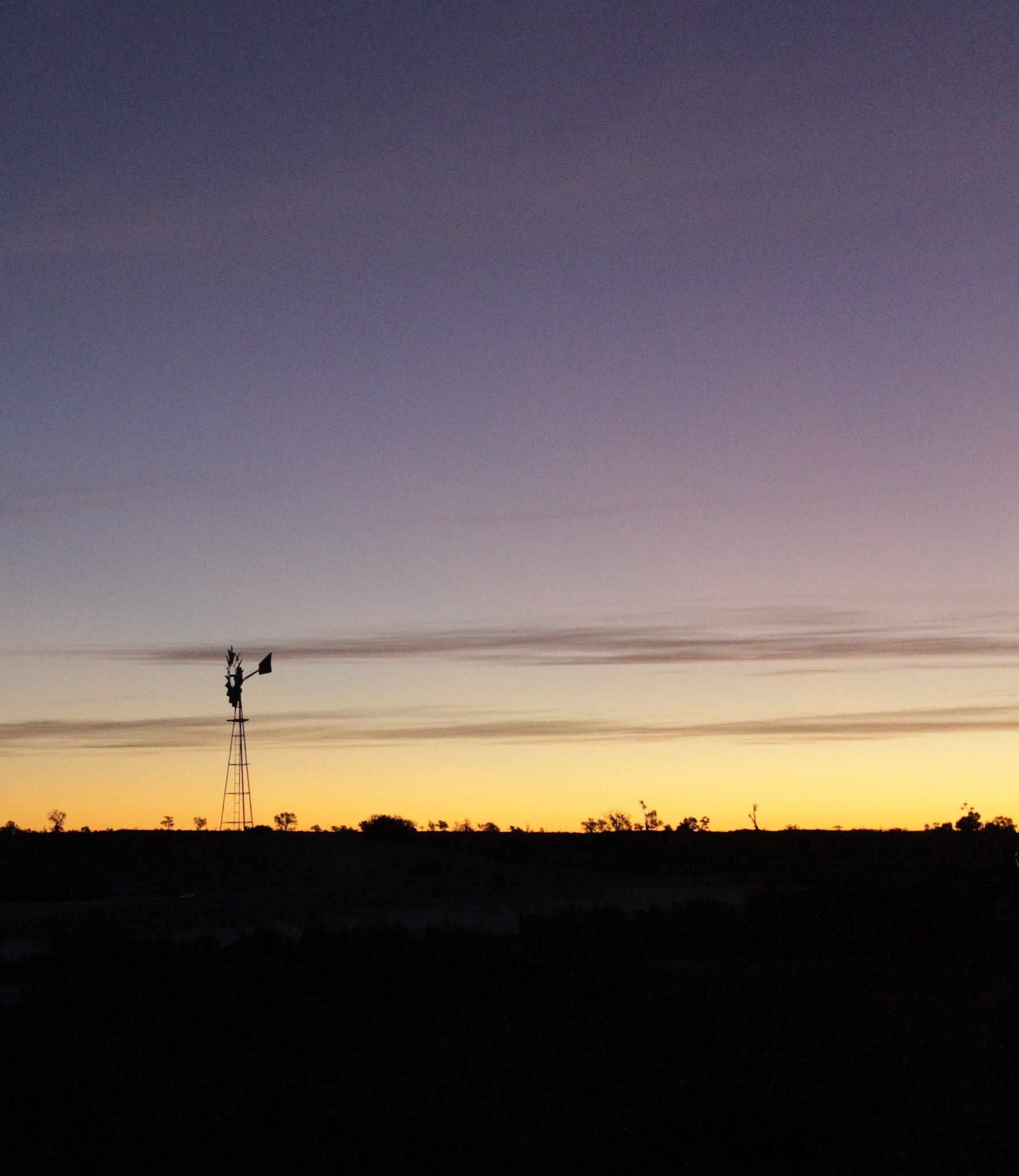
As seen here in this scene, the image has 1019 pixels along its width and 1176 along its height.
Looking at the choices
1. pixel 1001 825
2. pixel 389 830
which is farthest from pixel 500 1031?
pixel 1001 825

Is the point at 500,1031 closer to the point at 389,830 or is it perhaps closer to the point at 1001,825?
the point at 389,830

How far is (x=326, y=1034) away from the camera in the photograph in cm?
1652

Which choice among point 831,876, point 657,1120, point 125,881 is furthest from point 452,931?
point 831,876

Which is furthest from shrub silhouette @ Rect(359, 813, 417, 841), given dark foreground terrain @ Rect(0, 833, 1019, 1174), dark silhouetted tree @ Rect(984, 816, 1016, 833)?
dark silhouetted tree @ Rect(984, 816, 1016, 833)

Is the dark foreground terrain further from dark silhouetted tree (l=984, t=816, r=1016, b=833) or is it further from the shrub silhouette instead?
dark silhouetted tree (l=984, t=816, r=1016, b=833)

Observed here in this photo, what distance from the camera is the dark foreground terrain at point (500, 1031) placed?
10.6 metres

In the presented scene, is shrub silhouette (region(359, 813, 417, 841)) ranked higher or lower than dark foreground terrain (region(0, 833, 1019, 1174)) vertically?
higher

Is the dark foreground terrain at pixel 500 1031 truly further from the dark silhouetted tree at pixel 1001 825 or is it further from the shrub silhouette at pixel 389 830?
the dark silhouetted tree at pixel 1001 825

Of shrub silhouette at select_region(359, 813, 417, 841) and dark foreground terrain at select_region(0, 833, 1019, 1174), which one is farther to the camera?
shrub silhouette at select_region(359, 813, 417, 841)

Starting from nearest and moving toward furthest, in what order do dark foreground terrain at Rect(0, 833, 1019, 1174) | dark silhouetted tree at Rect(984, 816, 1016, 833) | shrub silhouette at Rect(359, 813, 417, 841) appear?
dark foreground terrain at Rect(0, 833, 1019, 1174), shrub silhouette at Rect(359, 813, 417, 841), dark silhouetted tree at Rect(984, 816, 1016, 833)

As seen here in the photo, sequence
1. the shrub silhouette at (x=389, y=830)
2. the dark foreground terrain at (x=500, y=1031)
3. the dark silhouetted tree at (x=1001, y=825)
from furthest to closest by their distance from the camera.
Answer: the dark silhouetted tree at (x=1001, y=825)
the shrub silhouette at (x=389, y=830)
the dark foreground terrain at (x=500, y=1031)

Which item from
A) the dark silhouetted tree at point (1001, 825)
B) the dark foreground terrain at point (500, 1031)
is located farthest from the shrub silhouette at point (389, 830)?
the dark silhouetted tree at point (1001, 825)

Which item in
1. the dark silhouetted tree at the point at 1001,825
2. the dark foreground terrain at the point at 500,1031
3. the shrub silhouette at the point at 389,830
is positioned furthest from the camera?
the dark silhouetted tree at the point at 1001,825

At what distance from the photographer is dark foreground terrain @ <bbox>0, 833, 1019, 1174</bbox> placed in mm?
10555
